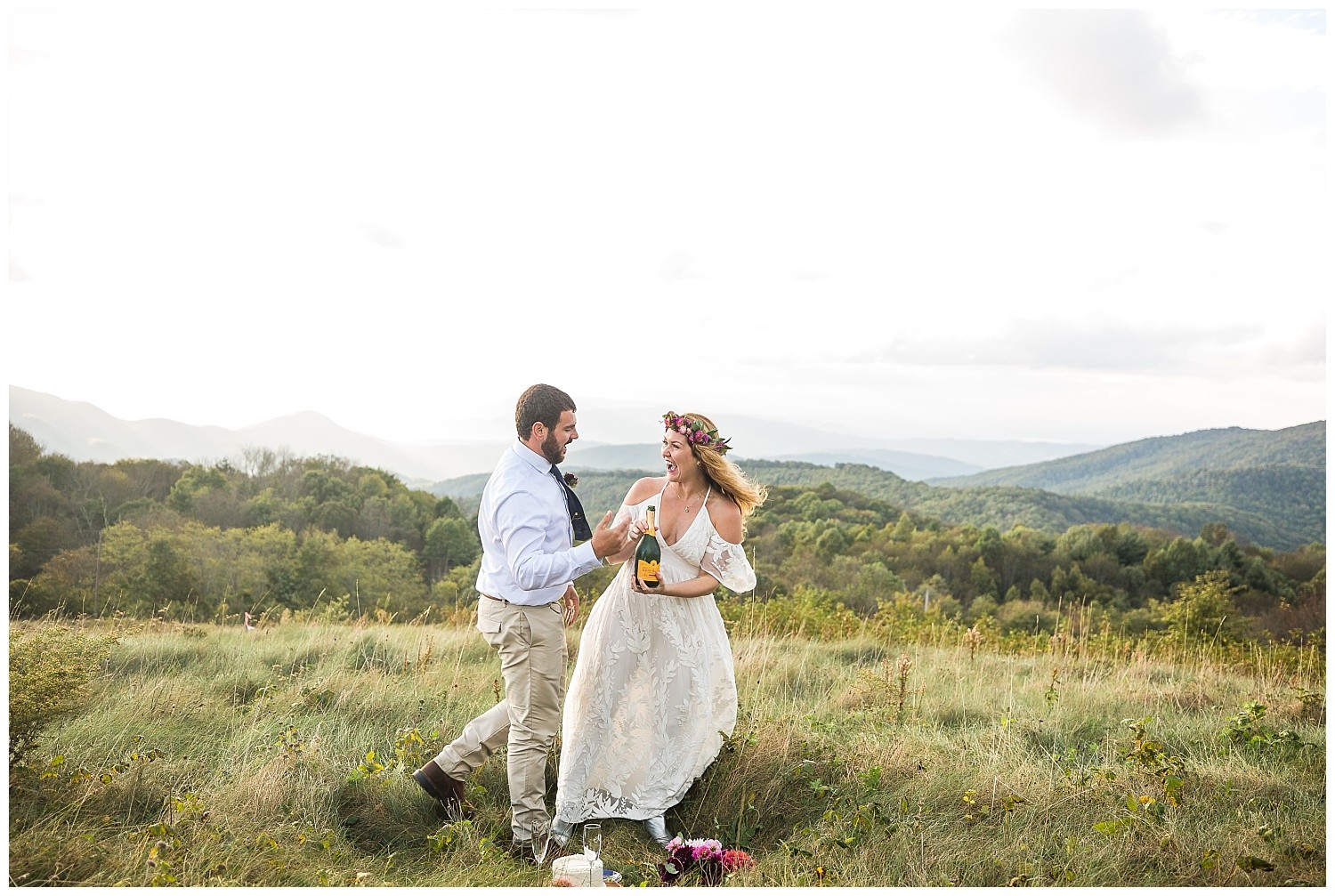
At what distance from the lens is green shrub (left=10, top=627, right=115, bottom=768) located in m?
4.12

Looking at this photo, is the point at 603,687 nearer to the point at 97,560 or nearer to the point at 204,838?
the point at 204,838

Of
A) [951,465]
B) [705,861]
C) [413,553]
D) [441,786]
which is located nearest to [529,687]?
[441,786]

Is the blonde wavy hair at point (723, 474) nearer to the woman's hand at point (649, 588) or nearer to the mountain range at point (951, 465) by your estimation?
the woman's hand at point (649, 588)

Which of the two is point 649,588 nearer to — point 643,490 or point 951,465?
point 643,490

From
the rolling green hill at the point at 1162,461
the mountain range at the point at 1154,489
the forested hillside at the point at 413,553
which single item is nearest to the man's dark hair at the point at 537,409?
the forested hillside at the point at 413,553

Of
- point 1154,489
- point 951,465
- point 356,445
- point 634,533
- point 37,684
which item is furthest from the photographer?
point 951,465

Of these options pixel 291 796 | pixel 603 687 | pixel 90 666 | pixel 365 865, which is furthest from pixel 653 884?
pixel 90 666

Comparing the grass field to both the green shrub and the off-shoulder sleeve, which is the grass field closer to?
the green shrub

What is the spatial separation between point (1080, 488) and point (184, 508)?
4037cm

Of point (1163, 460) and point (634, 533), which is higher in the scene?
point (1163, 460)

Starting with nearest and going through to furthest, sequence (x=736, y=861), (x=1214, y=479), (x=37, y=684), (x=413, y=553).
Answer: (x=736, y=861)
(x=37, y=684)
(x=413, y=553)
(x=1214, y=479)

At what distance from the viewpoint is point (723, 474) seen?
4.48 m

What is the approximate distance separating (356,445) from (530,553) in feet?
109

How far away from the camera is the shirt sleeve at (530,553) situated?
385 centimetres
